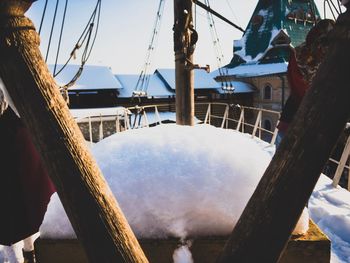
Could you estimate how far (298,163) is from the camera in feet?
2.76

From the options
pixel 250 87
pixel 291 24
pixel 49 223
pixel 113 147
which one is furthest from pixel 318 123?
pixel 291 24

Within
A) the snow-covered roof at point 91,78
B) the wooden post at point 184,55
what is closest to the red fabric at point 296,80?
the wooden post at point 184,55

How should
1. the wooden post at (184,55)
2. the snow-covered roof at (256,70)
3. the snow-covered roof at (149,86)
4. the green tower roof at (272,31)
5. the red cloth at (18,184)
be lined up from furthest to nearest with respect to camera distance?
the green tower roof at (272,31) → the snow-covered roof at (256,70) → the snow-covered roof at (149,86) → the wooden post at (184,55) → the red cloth at (18,184)

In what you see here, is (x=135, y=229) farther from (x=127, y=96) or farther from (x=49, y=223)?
(x=127, y=96)

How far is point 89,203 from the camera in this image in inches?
35.2

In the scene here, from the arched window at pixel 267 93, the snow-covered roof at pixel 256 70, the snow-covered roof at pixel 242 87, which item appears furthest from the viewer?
the snow-covered roof at pixel 242 87

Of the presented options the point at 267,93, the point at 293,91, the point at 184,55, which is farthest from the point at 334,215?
the point at 267,93

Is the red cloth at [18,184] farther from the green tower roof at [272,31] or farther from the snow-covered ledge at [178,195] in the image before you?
the green tower roof at [272,31]

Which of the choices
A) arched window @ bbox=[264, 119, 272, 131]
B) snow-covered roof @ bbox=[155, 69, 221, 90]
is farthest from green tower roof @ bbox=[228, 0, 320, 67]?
arched window @ bbox=[264, 119, 272, 131]

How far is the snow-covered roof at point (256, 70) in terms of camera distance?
59.9 ft

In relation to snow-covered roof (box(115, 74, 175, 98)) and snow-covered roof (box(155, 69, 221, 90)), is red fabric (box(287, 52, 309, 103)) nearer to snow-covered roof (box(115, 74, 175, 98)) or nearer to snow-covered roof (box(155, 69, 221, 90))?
snow-covered roof (box(115, 74, 175, 98))

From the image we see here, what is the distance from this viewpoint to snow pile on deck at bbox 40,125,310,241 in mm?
1401

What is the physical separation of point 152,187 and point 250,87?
20.9 m

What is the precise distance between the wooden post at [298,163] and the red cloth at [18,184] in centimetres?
135
